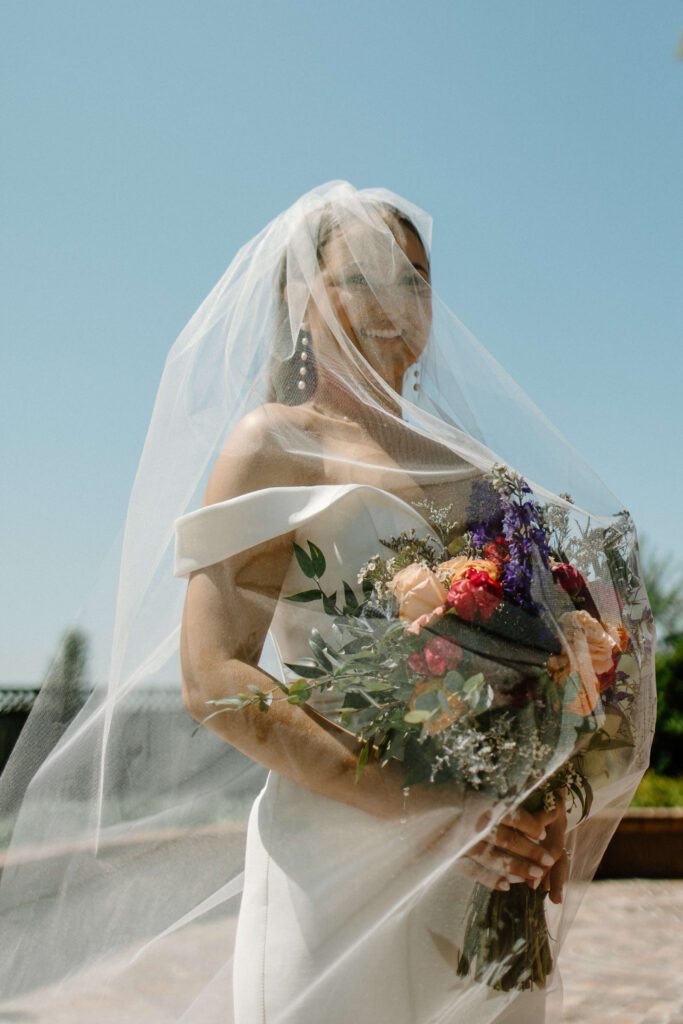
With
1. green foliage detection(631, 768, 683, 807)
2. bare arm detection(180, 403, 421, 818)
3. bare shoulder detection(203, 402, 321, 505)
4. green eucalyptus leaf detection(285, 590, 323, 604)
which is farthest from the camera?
green foliage detection(631, 768, 683, 807)

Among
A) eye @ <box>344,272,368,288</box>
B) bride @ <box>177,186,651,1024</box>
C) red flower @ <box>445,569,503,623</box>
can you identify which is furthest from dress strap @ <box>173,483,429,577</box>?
eye @ <box>344,272,368,288</box>

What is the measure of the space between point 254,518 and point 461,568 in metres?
0.41

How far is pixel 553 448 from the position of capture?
6.39 feet

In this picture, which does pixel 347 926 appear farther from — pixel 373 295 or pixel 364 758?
pixel 373 295

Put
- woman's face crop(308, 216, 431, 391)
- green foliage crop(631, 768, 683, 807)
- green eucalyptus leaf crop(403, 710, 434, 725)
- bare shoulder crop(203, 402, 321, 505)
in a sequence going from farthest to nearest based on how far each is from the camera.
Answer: green foliage crop(631, 768, 683, 807)
woman's face crop(308, 216, 431, 391)
bare shoulder crop(203, 402, 321, 505)
green eucalyptus leaf crop(403, 710, 434, 725)

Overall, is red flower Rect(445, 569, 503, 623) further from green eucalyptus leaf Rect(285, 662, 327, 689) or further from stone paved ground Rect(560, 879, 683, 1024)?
stone paved ground Rect(560, 879, 683, 1024)

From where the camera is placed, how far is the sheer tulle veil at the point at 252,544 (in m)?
1.70

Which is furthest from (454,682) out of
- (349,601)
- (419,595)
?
(349,601)

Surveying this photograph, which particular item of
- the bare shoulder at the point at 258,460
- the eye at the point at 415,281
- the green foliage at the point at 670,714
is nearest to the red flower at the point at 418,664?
the bare shoulder at the point at 258,460

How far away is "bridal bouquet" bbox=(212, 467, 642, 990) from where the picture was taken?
1.49 meters

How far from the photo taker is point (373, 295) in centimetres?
195

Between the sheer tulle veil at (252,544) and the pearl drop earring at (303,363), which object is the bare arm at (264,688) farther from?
the pearl drop earring at (303,363)

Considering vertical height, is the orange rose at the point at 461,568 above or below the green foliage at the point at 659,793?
above

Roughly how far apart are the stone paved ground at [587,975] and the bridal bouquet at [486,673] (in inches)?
19.3
